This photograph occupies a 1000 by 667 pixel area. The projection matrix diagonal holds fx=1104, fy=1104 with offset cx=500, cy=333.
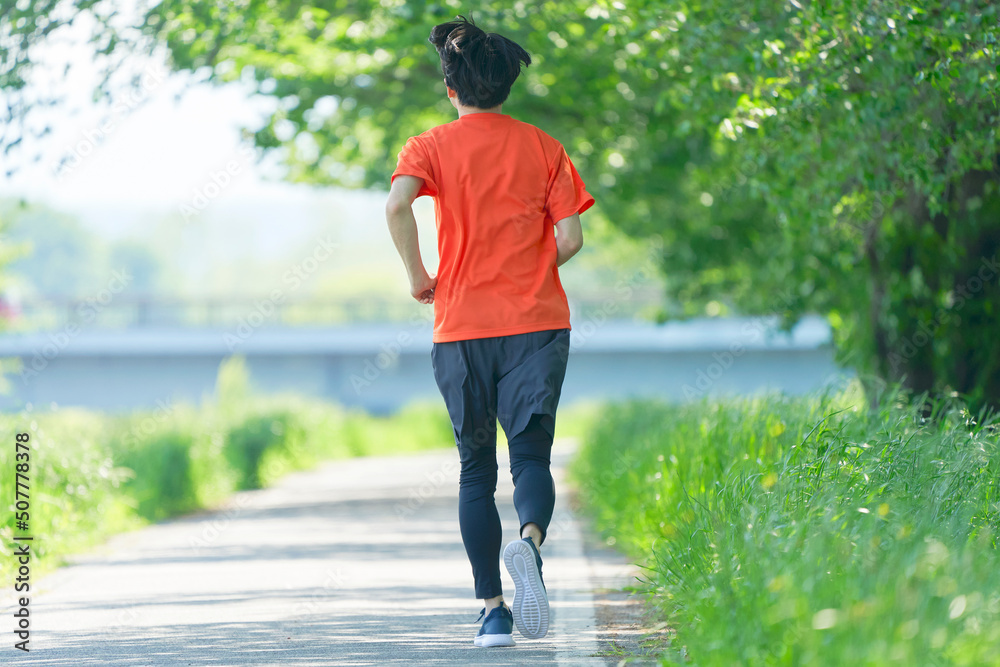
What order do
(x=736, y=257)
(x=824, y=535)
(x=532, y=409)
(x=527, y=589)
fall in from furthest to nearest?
(x=736, y=257) → (x=532, y=409) → (x=527, y=589) → (x=824, y=535)

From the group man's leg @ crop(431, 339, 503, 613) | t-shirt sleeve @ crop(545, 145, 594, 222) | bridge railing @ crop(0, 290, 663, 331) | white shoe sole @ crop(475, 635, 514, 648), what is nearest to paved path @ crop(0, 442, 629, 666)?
white shoe sole @ crop(475, 635, 514, 648)

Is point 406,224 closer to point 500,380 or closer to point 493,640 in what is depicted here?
point 500,380

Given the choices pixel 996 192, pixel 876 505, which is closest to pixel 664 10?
pixel 996 192

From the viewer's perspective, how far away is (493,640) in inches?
162

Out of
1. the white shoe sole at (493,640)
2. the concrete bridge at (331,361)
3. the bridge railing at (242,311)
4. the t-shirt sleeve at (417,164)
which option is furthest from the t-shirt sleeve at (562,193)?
the bridge railing at (242,311)

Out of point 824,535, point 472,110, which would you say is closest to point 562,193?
point 472,110

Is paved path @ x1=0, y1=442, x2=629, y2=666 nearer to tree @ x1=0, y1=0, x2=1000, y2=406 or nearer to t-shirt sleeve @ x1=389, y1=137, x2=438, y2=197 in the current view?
t-shirt sleeve @ x1=389, y1=137, x2=438, y2=197

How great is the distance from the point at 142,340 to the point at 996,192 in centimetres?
3767

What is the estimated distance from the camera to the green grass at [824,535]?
2.60 metres

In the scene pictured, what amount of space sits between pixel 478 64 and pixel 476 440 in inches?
54.3

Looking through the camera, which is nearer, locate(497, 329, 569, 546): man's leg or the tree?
locate(497, 329, 569, 546): man's leg

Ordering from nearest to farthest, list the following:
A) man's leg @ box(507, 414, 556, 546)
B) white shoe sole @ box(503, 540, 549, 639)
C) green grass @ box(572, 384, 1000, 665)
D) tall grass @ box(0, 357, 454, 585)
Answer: green grass @ box(572, 384, 1000, 665) < white shoe sole @ box(503, 540, 549, 639) < man's leg @ box(507, 414, 556, 546) < tall grass @ box(0, 357, 454, 585)

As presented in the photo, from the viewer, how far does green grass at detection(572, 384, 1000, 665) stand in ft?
8.54

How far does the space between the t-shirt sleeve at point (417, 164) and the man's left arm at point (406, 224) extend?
19 millimetres
